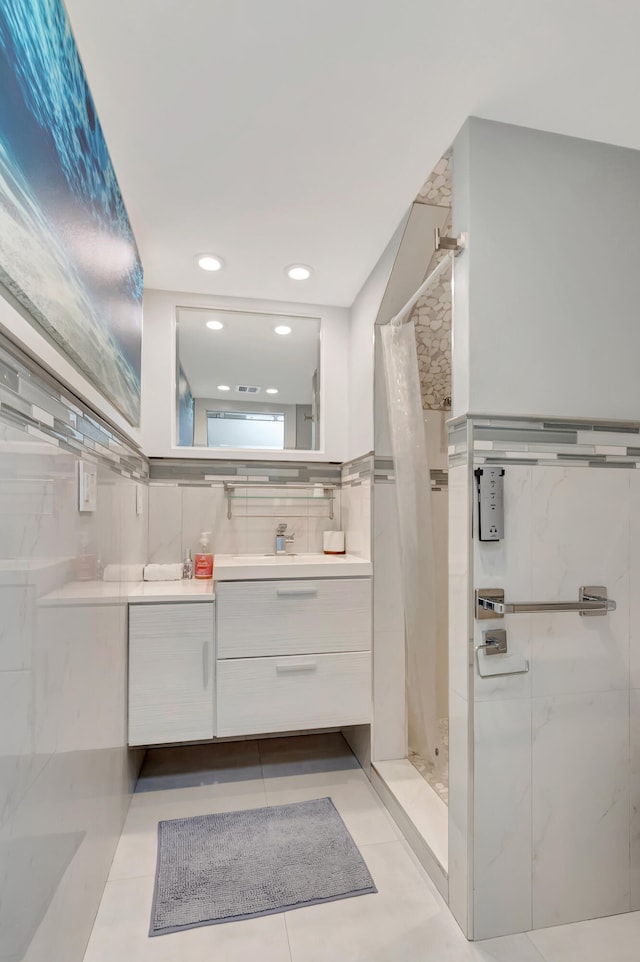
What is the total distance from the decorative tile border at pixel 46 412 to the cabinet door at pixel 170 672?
2.37ft

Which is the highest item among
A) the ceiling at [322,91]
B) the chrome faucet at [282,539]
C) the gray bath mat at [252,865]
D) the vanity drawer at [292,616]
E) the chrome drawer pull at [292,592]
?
the ceiling at [322,91]

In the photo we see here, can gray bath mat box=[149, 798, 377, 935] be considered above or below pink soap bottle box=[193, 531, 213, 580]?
below

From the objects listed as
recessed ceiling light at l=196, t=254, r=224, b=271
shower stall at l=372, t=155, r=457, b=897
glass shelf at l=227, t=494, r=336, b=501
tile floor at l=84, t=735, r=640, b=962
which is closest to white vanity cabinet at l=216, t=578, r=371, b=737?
shower stall at l=372, t=155, r=457, b=897

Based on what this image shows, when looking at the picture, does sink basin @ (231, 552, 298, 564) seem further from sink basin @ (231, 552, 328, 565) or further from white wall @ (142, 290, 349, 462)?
white wall @ (142, 290, 349, 462)

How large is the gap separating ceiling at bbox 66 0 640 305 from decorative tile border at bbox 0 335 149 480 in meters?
0.88

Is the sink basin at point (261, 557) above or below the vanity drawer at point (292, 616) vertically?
above

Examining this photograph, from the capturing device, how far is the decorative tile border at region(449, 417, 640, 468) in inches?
56.7

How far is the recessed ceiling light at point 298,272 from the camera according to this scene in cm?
233

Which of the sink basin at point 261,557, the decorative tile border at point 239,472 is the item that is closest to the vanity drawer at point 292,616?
the sink basin at point 261,557

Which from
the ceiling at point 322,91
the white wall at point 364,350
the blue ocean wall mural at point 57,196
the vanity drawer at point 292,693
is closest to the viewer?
the blue ocean wall mural at point 57,196

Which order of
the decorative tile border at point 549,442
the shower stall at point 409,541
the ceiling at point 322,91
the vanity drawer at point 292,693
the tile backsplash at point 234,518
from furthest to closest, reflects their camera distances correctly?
the tile backsplash at point 234,518
the vanity drawer at point 292,693
the shower stall at point 409,541
the decorative tile border at point 549,442
the ceiling at point 322,91

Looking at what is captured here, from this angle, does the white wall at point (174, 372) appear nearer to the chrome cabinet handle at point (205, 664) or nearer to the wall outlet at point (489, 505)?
the chrome cabinet handle at point (205, 664)

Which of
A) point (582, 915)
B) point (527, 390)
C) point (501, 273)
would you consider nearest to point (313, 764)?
point (582, 915)

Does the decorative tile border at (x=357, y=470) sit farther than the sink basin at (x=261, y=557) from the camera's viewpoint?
No
